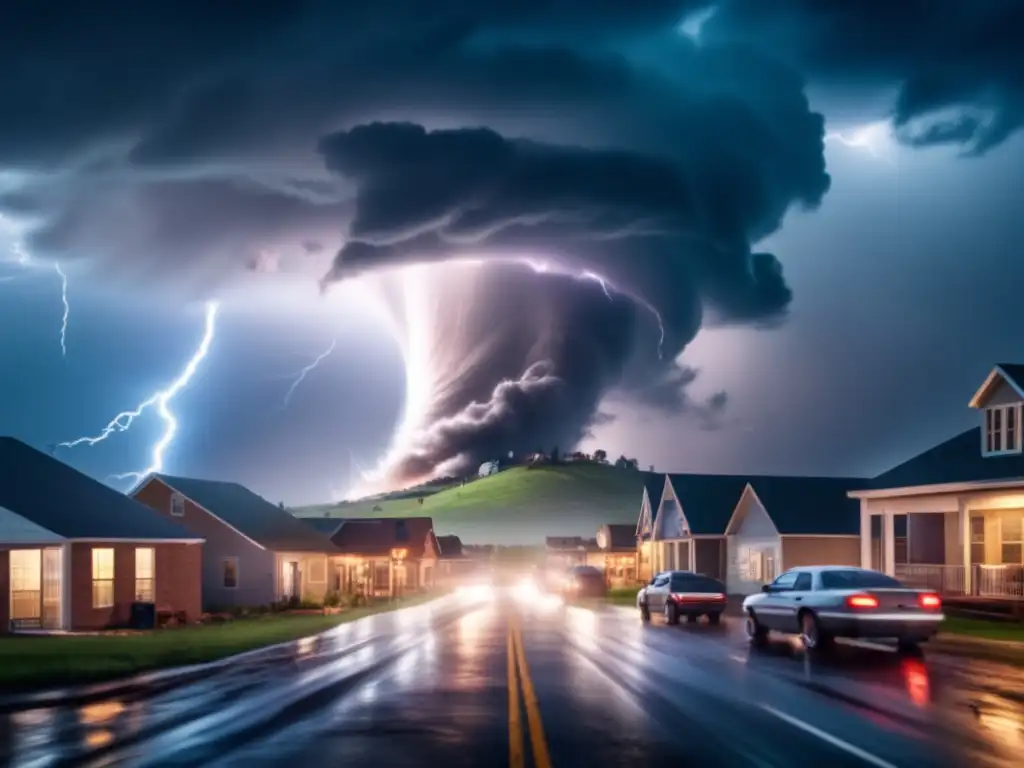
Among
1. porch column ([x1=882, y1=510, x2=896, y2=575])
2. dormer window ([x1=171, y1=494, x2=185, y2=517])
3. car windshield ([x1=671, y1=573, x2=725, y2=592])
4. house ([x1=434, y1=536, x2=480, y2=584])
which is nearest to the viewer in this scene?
car windshield ([x1=671, y1=573, x2=725, y2=592])

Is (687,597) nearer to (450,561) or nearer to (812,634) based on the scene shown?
(812,634)

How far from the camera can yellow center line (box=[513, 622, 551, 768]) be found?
12.0m

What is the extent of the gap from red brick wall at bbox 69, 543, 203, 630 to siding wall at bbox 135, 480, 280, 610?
12.5m

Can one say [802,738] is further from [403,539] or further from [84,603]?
[403,539]

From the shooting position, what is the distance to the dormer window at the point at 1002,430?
38.9 m

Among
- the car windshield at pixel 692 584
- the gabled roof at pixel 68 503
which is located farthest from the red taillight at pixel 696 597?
the gabled roof at pixel 68 503

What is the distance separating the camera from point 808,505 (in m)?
64.4

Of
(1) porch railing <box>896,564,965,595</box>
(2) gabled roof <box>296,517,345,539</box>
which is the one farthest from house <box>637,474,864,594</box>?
(2) gabled roof <box>296,517,345,539</box>

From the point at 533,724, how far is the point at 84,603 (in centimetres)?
2715

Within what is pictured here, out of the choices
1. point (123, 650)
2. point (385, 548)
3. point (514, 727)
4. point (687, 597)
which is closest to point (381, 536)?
point (385, 548)

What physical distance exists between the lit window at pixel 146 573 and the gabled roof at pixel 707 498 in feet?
116

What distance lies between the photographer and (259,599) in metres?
59.0

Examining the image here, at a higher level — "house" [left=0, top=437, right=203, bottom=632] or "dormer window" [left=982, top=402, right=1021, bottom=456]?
"dormer window" [left=982, top=402, right=1021, bottom=456]

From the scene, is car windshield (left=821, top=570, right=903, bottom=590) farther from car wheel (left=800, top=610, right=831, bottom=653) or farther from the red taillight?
the red taillight
